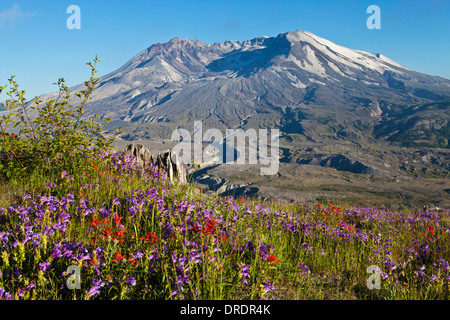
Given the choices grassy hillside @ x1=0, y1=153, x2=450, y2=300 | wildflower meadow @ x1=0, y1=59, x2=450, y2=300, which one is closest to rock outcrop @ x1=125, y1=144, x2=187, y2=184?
wildflower meadow @ x1=0, y1=59, x2=450, y2=300

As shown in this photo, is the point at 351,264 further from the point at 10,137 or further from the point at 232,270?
the point at 10,137

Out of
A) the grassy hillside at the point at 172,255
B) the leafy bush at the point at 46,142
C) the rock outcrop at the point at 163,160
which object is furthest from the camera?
the rock outcrop at the point at 163,160

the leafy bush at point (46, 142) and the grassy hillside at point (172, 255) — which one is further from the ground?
the leafy bush at point (46, 142)

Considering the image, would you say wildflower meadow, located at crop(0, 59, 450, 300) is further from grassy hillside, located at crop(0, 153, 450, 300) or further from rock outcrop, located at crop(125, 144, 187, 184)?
rock outcrop, located at crop(125, 144, 187, 184)

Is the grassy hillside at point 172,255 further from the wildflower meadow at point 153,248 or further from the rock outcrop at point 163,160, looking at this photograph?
the rock outcrop at point 163,160

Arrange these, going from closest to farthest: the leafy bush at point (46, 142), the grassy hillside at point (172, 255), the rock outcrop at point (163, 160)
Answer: the grassy hillside at point (172, 255) < the leafy bush at point (46, 142) < the rock outcrop at point (163, 160)

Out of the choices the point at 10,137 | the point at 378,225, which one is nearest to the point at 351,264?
the point at 378,225

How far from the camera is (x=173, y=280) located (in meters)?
2.46

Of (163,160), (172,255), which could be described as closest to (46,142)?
(163,160)

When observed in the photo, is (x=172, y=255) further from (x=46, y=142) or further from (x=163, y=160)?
(x=163, y=160)

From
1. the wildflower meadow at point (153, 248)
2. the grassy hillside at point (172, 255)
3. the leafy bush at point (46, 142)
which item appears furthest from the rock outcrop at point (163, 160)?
the grassy hillside at point (172, 255)

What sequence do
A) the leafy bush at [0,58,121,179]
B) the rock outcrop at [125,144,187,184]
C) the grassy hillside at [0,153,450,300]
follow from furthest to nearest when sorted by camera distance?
the rock outcrop at [125,144,187,184] → the leafy bush at [0,58,121,179] → the grassy hillside at [0,153,450,300]

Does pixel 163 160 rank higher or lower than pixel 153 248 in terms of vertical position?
higher
